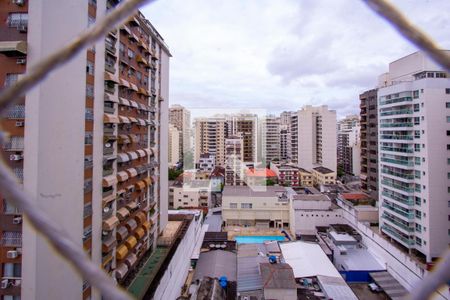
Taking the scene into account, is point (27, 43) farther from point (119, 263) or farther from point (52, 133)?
point (119, 263)

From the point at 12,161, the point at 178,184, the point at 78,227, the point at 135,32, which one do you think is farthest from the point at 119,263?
the point at 178,184

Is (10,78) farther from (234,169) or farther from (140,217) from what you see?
(234,169)

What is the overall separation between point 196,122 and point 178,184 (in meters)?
6.66

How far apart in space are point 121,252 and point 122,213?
65cm

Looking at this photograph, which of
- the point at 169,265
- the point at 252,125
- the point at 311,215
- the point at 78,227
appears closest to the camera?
the point at 78,227

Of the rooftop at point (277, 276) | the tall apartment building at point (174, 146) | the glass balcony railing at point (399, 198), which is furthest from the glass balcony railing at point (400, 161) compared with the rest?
the tall apartment building at point (174, 146)

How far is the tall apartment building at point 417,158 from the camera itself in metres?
6.71

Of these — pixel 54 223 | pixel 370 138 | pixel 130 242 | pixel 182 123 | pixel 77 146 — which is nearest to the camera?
pixel 54 223

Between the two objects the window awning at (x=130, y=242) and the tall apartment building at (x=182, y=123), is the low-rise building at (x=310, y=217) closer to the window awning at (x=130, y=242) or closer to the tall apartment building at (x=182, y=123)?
the window awning at (x=130, y=242)

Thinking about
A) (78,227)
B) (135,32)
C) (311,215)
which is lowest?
(311,215)

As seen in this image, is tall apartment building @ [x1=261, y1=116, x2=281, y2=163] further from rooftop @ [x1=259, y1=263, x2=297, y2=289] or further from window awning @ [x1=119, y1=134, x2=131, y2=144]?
window awning @ [x1=119, y1=134, x2=131, y2=144]

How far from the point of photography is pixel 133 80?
5.57 meters

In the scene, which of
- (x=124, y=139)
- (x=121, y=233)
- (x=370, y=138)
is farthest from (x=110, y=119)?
(x=370, y=138)

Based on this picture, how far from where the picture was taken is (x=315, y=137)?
20.4m
